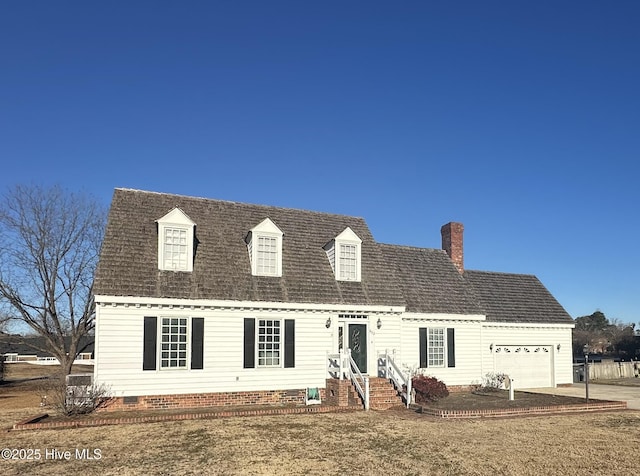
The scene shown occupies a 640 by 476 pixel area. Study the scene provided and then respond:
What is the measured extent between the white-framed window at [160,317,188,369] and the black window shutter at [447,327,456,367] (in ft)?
38.0

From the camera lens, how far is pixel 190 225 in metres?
19.4

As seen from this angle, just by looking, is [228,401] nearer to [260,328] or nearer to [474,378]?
[260,328]

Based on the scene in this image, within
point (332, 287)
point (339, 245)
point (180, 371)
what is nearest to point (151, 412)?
point (180, 371)

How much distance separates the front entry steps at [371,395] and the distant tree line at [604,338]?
43.2m

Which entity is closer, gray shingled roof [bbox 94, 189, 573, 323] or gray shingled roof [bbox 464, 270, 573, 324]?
gray shingled roof [bbox 94, 189, 573, 323]

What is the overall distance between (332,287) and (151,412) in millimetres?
7753

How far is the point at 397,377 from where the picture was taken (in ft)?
65.1

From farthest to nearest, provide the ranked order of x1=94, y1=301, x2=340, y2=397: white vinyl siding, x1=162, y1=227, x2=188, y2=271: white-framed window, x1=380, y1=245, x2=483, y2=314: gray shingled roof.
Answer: x1=380, y1=245, x2=483, y2=314: gray shingled roof, x1=162, y1=227, x2=188, y2=271: white-framed window, x1=94, y1=301, x2=340, y2=397: white vinyl siding

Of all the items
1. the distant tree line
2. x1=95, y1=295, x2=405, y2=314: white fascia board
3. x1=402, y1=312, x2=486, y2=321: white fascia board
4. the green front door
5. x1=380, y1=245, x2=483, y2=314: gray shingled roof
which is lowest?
the distant tree line

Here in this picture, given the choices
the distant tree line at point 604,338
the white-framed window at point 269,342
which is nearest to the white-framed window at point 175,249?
the white-framed window at point 269,342

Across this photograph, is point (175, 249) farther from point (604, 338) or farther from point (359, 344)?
point (604, 338)

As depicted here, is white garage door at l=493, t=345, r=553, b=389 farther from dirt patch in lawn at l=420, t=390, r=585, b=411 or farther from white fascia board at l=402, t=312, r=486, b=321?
dirt patch in lawn at l=420, t=390, r=585, b=411

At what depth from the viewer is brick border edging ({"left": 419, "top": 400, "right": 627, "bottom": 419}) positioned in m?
16.4

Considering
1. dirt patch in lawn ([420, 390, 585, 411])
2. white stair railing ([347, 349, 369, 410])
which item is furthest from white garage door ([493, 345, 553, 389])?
white stair railing ([347, 349, 369, 410])
